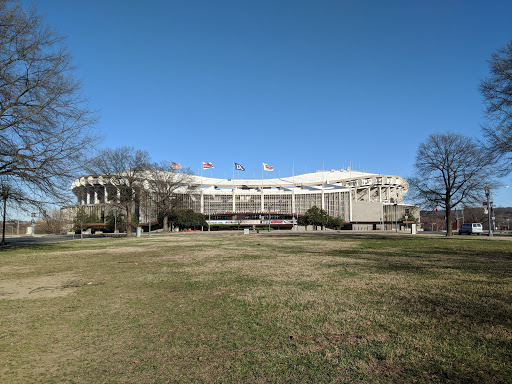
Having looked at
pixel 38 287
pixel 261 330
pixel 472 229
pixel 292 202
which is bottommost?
pixel 472 229

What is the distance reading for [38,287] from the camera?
31.2 feet

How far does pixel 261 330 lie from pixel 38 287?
7.46 meters

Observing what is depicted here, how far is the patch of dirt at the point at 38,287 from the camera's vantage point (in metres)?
8.49

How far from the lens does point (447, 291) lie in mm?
7859

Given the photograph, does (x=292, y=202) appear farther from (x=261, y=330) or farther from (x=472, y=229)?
(x=261, y=330)

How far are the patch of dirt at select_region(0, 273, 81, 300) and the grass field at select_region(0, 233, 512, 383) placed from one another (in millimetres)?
58

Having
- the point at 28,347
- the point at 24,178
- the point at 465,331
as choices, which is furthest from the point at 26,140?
the point at 465,331

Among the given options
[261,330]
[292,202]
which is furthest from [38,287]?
[292,202]

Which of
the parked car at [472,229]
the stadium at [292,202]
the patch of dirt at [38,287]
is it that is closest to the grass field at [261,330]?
the patch of dirt at [38,287]

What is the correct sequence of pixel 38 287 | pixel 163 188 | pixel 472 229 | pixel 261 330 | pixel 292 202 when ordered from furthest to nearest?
pixel 292 202, pixel 163 188, pixel 472 229, pixel 38 287, pixel 261 330

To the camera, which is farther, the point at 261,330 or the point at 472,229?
the point at 472,229

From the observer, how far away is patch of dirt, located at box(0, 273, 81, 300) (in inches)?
334

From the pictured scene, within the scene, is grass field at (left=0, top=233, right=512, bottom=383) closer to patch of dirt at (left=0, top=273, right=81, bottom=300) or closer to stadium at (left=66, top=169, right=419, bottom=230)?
patch of dirt at (left=0, top=273, right=81, bottom=300)

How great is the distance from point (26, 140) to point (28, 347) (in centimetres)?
1587
